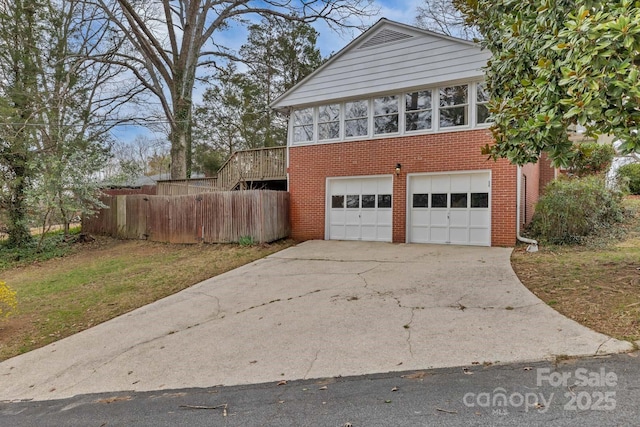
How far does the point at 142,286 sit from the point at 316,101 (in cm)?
794

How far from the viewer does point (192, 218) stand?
1249 centimetres

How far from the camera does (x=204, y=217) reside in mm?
12227

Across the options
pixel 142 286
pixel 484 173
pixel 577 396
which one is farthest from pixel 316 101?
pixel 577 396

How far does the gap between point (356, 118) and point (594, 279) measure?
8159 mm

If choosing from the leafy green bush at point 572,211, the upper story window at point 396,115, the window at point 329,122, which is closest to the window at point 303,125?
the upper story window at point 396,115

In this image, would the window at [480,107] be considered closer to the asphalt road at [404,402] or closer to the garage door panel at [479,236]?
the garage door panel at [479,236]

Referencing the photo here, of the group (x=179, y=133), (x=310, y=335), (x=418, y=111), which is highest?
(x=179, y=133)

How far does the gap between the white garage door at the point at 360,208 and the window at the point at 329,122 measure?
1619 mm

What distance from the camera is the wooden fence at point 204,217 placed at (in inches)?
452

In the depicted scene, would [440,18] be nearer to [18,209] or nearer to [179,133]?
[179,133]

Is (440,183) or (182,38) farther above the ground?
(182,38)

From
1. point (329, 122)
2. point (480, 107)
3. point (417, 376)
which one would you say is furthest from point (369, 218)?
point (417, 376)

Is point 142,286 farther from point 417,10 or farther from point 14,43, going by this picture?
point 417,10

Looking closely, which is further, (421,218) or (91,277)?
(421,218)
